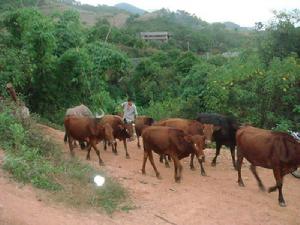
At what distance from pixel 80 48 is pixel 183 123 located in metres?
6.53

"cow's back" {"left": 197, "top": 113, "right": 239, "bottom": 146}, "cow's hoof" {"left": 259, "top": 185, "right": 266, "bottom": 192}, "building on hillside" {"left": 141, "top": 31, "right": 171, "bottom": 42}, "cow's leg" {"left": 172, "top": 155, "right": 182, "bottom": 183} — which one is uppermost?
"cow's back" {"left": 197, "top": 113, "right": 239, "bottom": 146}

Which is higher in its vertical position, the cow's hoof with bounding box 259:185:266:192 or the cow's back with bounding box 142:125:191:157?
the cow's back with bounding box 142:125:191:157

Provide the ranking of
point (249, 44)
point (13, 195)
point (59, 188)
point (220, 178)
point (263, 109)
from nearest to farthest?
point (13, 195) < point (59, 188) < point (220, 178) < point (263, 109) < point (249, 44)

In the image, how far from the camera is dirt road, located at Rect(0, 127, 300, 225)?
7328mm

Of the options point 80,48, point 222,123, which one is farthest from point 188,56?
point 222,123

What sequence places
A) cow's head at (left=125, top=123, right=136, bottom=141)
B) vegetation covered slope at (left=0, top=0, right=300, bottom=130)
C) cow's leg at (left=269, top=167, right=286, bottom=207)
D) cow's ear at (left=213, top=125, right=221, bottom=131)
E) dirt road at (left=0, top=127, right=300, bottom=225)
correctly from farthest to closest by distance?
vegetation covered slope at (left=0, top=0, right=300, bottom=130) < cow's head at (left=125, top=123, right=136, bottom=141) < cow's ear at (left=213, top=125, right=221, bottom=131) < cow's leg at (left=269, top=167, right=286, bottom=207) < dirt road at (left=0, top=127, right=300, bottom=225)

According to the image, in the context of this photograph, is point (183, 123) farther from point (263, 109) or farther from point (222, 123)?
point (263, 109)

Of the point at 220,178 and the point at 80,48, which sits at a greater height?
the point at 80,48

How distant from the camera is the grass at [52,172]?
837 centimetres

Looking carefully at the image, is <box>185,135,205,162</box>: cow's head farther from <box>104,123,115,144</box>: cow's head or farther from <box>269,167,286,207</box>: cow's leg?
<box>104,123,115,144</box>: cow's head

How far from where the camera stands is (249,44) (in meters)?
21.4

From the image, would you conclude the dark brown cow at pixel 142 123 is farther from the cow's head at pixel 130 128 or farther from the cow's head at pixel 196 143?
the cow's head at pixel 196 143

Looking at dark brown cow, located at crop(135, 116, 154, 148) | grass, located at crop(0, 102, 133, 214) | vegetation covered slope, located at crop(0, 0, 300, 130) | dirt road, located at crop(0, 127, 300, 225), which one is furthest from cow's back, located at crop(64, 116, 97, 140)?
vegetation covered slope, located at crop(0, 0, 300, 130)

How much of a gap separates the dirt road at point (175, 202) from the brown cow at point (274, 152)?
644 millimetres
